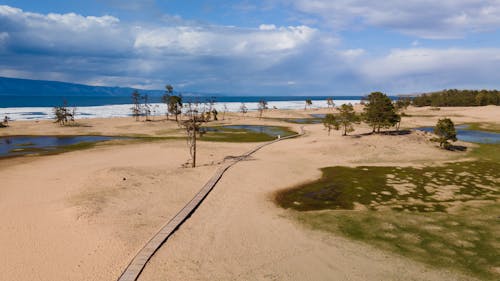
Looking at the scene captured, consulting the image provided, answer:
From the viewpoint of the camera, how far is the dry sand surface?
17.6 metres

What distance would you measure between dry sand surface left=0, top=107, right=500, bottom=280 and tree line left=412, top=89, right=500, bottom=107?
170 metres

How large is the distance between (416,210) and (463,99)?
18527 centimetres

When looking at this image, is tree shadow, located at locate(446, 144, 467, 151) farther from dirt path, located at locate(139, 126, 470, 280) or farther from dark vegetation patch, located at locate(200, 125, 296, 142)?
dirt path, located at locate(139, 126, 470, 280)

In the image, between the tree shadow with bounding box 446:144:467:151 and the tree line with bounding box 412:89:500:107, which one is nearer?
the tree shadow with bounding box 446:144:467:151

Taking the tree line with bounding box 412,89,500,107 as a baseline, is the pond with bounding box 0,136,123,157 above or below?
below

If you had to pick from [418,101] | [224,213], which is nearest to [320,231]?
[224,213]

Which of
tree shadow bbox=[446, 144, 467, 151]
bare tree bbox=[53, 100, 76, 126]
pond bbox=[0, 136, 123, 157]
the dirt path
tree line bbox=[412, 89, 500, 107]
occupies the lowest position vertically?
the dirt path

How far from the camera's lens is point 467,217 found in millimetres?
25703

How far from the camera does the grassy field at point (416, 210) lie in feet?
66.5

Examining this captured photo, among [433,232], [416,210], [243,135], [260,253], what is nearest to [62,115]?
[243,135]

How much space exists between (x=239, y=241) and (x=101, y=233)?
9.27 meters

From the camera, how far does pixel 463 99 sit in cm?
17712

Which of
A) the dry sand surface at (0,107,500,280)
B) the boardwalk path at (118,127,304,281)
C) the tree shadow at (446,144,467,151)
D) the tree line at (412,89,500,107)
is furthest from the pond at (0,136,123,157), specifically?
the tree line at (412,89,500,107)

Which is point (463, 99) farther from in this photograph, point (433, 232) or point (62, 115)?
point (62, 115)
